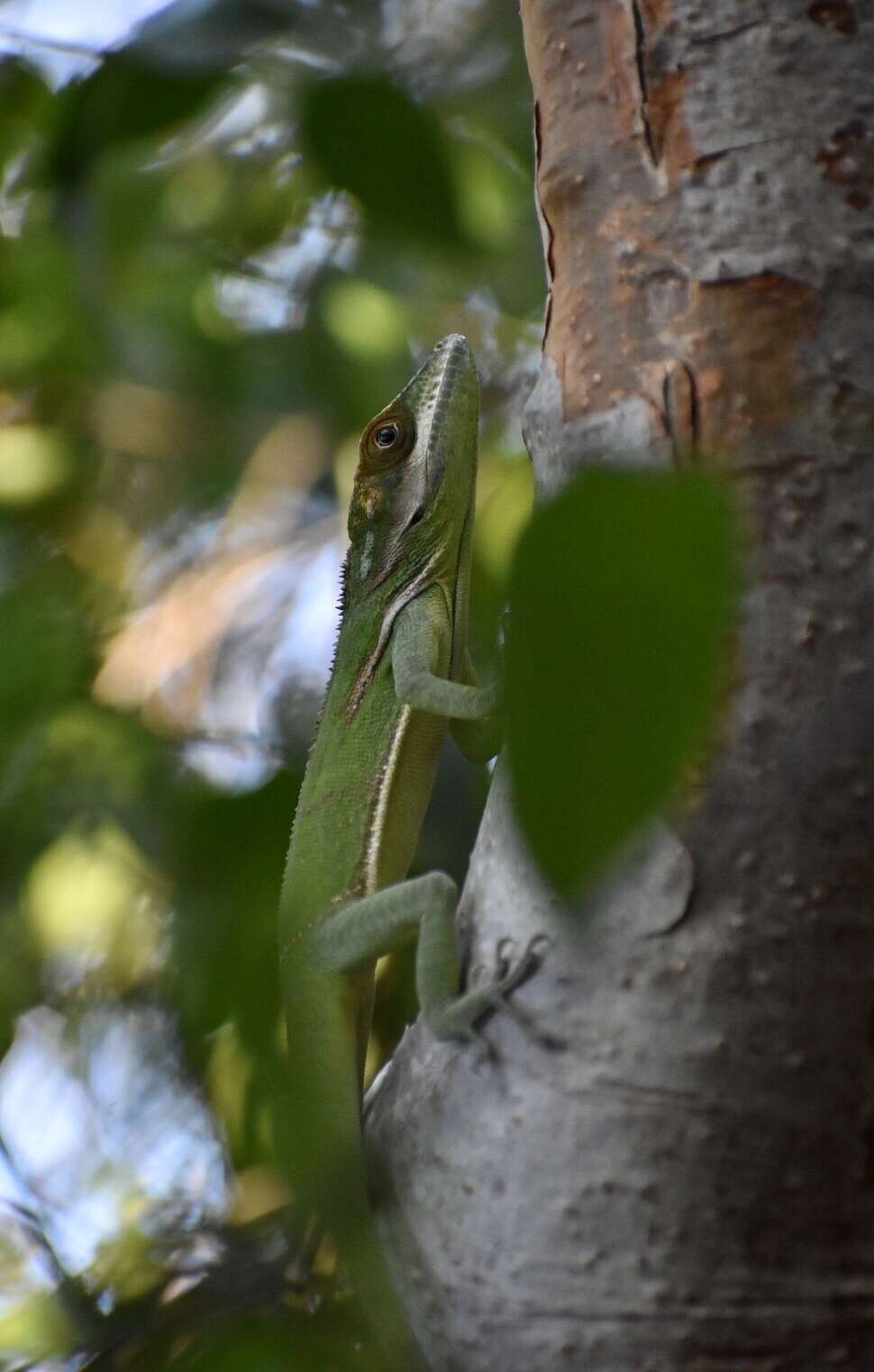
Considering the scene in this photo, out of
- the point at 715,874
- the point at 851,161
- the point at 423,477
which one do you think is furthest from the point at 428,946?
the point at 423,477

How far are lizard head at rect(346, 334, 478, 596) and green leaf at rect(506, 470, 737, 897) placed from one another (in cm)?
129

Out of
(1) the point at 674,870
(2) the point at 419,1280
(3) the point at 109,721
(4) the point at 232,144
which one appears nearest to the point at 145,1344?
(2) the point at 419,1280

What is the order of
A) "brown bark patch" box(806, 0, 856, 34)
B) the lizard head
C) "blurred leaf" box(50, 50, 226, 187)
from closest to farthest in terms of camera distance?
"brown bark patch" box(806, 0, 856, 34), "blurred leaf" box(50, 50, 226, 187), the lizard head

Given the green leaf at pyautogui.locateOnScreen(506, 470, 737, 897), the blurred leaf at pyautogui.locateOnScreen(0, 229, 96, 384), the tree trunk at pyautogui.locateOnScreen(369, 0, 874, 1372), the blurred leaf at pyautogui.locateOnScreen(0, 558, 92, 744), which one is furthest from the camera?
the blurred leaf at pyautogui.locateOnScreen(0, 229, 96, 384)

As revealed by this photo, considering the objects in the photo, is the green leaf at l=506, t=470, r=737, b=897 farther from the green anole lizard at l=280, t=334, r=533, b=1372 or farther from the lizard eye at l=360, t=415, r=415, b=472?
the lizard eye at l=360, t=415, r=415, b=472

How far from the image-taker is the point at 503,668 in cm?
26

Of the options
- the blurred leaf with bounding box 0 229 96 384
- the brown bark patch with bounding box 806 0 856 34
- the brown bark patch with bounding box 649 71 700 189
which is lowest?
the brown bark patch with bounding box 649 71 700 189

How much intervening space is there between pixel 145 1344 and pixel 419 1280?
7.9 inches

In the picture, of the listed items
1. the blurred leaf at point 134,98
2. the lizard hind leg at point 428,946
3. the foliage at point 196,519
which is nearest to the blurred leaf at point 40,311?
the foliage at point 196,519

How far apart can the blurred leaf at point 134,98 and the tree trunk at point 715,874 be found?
31cm

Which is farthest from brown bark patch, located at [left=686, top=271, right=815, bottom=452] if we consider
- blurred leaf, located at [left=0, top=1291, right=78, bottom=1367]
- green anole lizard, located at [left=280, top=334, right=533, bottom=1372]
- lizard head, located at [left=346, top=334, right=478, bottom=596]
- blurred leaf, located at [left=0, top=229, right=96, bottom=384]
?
blurred leaf, located at [left=0, top=229, right=96, bottom=384]

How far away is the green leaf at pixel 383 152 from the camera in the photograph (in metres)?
0.97

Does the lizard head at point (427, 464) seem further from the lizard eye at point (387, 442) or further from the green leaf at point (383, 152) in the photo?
the green leaf at point (383, 152)

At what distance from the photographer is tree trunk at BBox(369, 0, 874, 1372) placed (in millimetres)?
644
